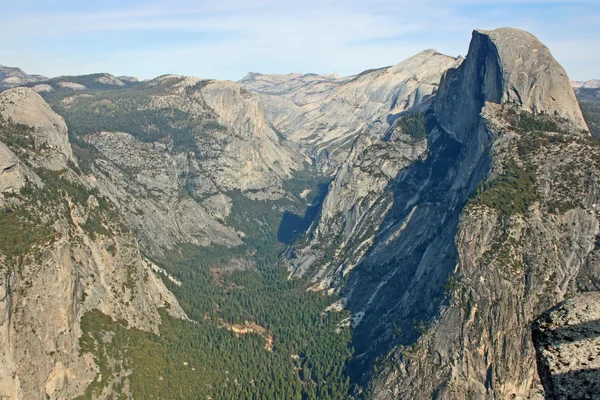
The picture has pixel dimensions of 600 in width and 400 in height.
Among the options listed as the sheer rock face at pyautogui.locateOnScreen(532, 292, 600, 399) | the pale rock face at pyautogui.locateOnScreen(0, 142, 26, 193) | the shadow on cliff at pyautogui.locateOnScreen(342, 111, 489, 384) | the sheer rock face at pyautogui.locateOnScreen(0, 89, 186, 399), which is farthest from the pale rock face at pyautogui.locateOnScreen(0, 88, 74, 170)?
the sheer rock face at pyautogui.locateOnScreen(532, 292, 600, 399)

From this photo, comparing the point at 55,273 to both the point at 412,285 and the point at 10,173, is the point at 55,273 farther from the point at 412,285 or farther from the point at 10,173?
the point at 412,285

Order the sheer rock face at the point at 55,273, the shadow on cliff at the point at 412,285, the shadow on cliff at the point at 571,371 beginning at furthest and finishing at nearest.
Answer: the shadow on cliff at the point at 412,285
the sheer rock face at the point at 55,273
the shadow on cliff at the point at 571,371

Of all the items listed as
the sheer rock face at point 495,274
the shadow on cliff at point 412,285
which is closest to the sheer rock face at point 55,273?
the shadow on cliff at point 412,285

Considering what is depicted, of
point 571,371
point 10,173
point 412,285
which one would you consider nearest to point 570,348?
point 571,371

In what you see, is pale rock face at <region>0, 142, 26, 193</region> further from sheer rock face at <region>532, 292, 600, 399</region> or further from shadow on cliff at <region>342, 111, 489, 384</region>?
sheer rock face at <region>532, 292, 600, 399</region>

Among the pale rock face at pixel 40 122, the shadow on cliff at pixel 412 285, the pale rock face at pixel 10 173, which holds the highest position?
the pale rock face at pixel 40 122

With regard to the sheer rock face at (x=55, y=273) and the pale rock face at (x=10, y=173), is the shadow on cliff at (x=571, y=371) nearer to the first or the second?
the sheer rock face at (x=55, y=273)
